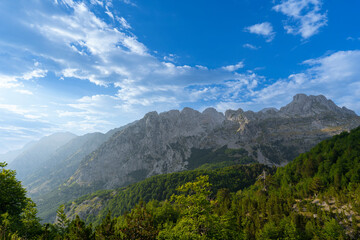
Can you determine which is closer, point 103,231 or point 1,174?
point 103,231

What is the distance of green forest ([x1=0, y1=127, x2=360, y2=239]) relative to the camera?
2034 centimetres

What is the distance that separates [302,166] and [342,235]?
256 ft

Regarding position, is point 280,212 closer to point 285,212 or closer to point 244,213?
point 285,212

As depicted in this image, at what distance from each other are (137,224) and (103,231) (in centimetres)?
387

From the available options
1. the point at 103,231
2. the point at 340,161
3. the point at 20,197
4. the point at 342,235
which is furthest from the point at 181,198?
the point at 340,161

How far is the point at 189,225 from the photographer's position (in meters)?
20.0

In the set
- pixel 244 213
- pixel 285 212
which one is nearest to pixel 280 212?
pixel 285 212

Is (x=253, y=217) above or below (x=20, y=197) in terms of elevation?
below

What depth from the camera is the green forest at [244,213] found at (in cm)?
2034

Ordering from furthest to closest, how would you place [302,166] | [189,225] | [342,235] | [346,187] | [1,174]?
1. [302,166]
2. [346,187]
3. [342,235]
4. [1,174]
5. [189,225]

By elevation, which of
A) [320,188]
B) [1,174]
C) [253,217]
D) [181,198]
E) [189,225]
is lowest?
[253,217]

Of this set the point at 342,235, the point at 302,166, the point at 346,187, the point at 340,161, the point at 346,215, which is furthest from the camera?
the point at 302,166

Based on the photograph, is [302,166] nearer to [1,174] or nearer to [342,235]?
[342,235]

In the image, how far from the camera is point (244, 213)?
87062 mm
